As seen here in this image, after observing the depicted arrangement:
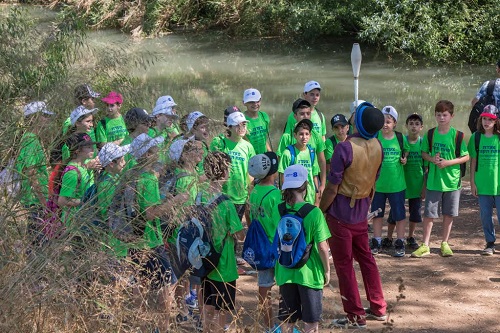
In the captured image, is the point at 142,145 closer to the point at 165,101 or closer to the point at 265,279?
the point at 165,101

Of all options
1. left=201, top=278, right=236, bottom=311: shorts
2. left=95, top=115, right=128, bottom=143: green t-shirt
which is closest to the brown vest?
left=201, top=278, right=236, bottom=311: shorts

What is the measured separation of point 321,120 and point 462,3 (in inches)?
626

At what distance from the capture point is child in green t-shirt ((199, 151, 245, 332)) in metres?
5.57

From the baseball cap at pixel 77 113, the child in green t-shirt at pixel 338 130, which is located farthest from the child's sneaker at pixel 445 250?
the baseball cap at pixel 77 113

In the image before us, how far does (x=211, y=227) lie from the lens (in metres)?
5.77

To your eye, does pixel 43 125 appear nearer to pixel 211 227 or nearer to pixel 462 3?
pixel 211 227

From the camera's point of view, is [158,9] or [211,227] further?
[158,9]

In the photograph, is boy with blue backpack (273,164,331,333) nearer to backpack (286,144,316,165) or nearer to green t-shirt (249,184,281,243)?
green t-shirt (249,184,281,243)

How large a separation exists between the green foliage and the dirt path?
15042 millimetres

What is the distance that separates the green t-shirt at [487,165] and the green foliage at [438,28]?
1544cm

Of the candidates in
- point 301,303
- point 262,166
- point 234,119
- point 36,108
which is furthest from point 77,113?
point 301,303

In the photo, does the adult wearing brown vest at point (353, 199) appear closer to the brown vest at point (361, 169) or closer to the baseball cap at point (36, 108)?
the brown vest at point (361, 169)

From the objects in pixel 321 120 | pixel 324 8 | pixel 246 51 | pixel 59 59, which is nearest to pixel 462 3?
pixel 324 8

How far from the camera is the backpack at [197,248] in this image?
5.84 m
